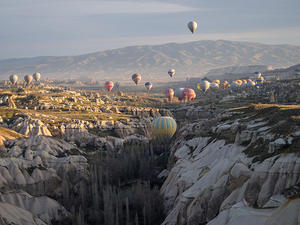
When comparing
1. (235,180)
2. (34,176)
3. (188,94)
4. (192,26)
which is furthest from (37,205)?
(188,94)

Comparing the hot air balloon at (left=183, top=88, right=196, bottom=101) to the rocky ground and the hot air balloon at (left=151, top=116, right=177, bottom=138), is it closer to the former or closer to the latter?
the rocky ground

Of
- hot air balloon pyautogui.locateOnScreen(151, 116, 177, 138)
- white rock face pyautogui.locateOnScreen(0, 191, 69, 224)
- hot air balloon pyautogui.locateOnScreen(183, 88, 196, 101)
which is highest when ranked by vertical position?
hot air balloon pyautogui.locateOnScreen(183, 88, 196, 101)

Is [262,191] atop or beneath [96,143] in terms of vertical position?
atop

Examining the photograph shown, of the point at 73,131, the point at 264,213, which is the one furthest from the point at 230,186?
the point at 73,131

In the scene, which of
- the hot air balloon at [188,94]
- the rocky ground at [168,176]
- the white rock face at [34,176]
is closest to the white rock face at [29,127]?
the rocky ground at [168,176]

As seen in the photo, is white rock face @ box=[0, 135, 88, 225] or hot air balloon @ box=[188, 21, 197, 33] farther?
hot air balloon @ box=[188, 21, 197, 33]

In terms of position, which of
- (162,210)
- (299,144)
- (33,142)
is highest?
(299,144)

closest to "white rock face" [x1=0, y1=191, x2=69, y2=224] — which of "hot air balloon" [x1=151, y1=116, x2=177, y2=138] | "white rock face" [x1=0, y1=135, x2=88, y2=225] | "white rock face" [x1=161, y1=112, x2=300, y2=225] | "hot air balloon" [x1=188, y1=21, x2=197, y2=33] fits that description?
"white rock face" [x1=0, y1=135, x2=88, y2=225]

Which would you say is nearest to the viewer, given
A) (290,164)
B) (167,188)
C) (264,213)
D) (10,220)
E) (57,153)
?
(264,213)

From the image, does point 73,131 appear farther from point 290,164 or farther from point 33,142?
point 290,164
